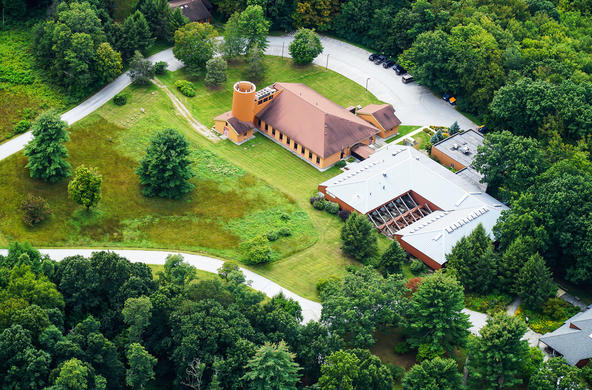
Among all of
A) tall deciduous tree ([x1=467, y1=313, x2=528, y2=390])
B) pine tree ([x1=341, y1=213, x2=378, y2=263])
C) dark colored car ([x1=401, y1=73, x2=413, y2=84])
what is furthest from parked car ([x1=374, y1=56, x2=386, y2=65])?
tall deciduous tree ([x1=467, y1=313, x2=528, y2=390])

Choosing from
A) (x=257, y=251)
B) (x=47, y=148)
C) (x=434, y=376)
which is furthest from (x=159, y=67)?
(x=434, y=376)

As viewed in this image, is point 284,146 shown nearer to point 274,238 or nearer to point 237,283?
point 274,238

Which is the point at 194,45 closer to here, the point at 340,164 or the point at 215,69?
the point at 215,69

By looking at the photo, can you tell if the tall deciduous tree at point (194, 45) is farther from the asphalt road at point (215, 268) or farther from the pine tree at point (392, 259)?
the pine tree at point (392, 259)

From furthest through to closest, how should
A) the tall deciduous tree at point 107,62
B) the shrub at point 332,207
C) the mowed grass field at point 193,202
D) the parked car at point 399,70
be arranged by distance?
the parked car at point 399,70 < the tall deciduous tree at point 107,62 < the shrub at point 332,207 < the mowed grass field at point 193,202

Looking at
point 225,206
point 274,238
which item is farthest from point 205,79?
point 274,238

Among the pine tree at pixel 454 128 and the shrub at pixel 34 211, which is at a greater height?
the pine tree at pixel 454 128

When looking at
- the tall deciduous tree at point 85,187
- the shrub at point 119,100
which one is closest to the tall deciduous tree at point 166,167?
the tall deciduous tree at point 85,187
